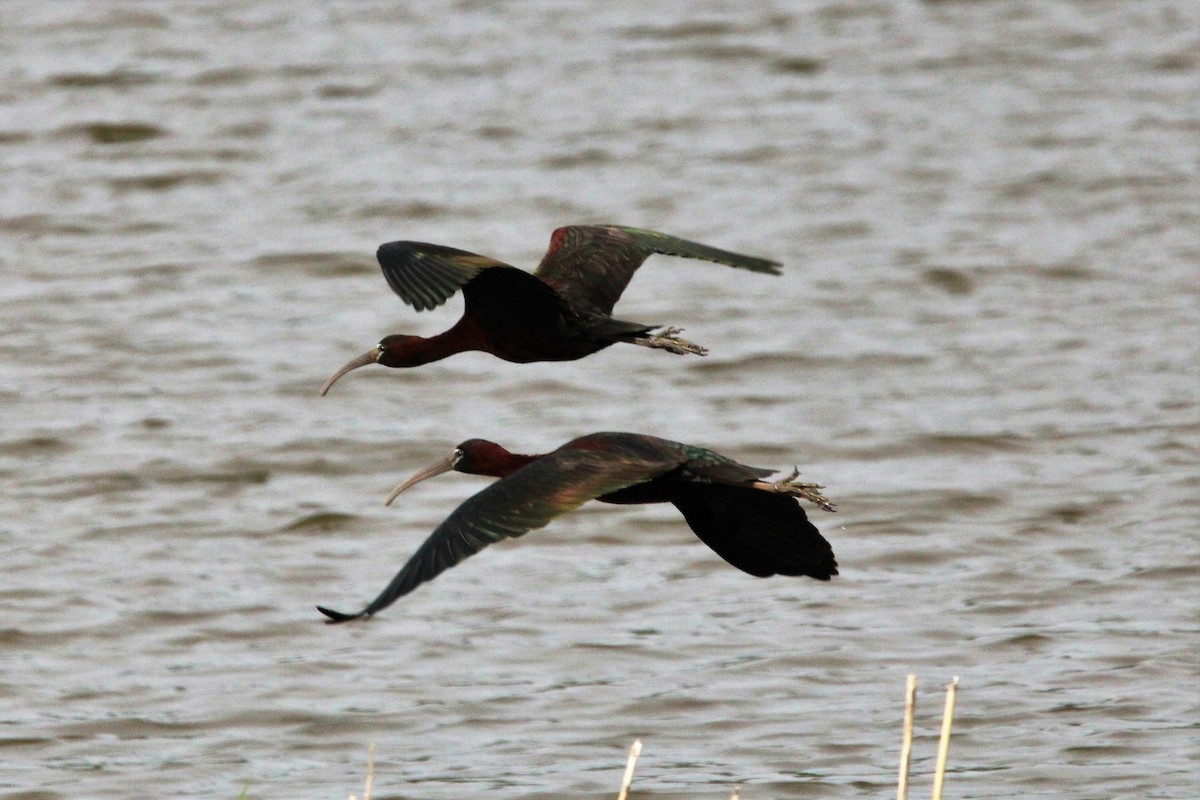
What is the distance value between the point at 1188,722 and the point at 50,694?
5103mm

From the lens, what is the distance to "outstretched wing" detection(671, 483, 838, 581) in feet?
26.9

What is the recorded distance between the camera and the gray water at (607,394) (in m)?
10.3

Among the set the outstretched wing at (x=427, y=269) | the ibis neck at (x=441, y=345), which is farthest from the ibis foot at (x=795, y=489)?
the ibis neck at (x=441, y=345)

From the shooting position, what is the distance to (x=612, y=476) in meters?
7.46

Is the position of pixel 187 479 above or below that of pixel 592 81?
below

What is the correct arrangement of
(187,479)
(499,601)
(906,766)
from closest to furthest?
(906,766) < (499,601) < (187,479)

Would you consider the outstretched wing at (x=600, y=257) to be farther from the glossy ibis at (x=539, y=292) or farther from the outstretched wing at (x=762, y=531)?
the outstretched wing at (x=762, y=531)

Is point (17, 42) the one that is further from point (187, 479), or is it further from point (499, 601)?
Result: point (499, 601)

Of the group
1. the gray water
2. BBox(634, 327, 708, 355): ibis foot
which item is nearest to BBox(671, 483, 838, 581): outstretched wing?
BBox(634, 327, 708, 355): ibis foot

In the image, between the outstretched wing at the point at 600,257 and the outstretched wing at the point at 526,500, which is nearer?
the outstretched wing at the point at 526,500

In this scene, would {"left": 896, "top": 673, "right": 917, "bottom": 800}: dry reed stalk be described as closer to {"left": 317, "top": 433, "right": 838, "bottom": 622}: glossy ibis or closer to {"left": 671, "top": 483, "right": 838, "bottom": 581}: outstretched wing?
{"left": 317, "top": 433, "right": 838, "bottom": 622}: glossy ibis

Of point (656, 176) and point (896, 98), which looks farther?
point (896, 98)

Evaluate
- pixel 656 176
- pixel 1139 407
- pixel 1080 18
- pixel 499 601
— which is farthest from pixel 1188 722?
pixel 1080 18

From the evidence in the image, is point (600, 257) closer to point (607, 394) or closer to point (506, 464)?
point (506, 464)
